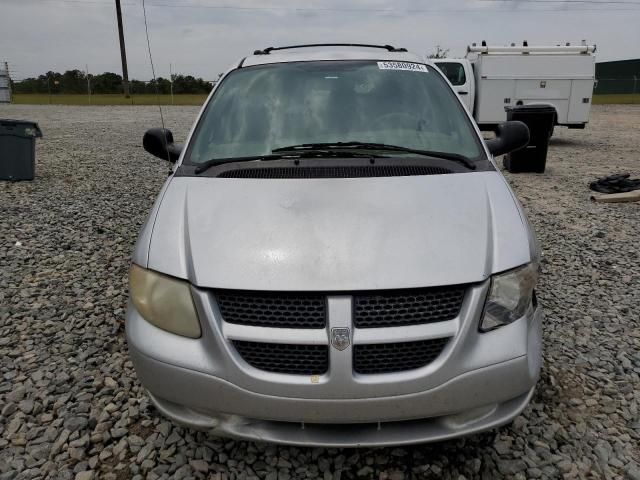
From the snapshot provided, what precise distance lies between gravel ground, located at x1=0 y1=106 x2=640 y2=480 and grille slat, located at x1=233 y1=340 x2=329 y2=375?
2.09 ft

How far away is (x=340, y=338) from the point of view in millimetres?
1803

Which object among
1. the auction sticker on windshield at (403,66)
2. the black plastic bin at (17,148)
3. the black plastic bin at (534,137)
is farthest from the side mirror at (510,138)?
the black plastic bin at (17,148)

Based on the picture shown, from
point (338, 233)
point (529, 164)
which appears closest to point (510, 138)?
point (338, 233)

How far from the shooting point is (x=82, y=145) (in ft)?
40.8

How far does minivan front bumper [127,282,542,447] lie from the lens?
1.80 meters

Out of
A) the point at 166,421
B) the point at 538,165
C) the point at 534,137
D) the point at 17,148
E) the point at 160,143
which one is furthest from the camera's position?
the point at 538,165

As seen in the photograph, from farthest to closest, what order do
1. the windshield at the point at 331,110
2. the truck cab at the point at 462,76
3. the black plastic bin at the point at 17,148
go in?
the truck cab at the point at 462,76 < the black plastic bin at the point at 17,148 < the windshield at the point at 331,110

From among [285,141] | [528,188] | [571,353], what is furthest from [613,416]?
[528,188]

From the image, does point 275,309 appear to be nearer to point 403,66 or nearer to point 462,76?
point 403,66

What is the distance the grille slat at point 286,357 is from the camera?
1.83m

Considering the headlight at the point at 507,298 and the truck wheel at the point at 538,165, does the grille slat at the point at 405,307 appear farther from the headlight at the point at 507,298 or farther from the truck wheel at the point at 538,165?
the truck wheel at the point at 538,165

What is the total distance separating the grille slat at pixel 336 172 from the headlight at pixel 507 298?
2.42 ft

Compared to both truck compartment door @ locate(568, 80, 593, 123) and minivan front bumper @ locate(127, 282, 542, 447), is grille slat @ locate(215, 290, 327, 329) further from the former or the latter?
truck compartment door @ locate(568, 80, 593, 123)

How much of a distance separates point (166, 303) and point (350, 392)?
31.0 inches
